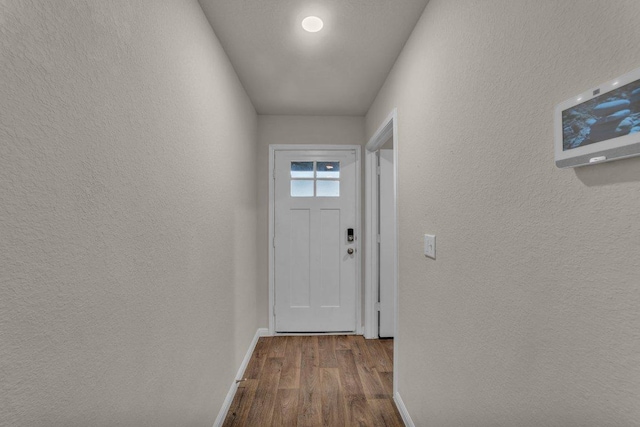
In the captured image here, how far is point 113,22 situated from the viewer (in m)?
0.87

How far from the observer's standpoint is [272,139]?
3.19m

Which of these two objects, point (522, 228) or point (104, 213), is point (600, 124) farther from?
point (104, 213)

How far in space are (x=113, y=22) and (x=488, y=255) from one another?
4.48 ft

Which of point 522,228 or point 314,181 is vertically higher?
point 314,181

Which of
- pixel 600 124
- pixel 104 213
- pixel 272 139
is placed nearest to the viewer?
pixel 600 124

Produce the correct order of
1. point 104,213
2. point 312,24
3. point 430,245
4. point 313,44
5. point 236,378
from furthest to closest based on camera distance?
point 236,378 < point 313,44 < point 312,24 < point 430,245 < point 104,213

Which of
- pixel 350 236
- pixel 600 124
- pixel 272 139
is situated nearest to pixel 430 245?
pixel 600 124

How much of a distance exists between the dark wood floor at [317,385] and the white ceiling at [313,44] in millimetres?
2323

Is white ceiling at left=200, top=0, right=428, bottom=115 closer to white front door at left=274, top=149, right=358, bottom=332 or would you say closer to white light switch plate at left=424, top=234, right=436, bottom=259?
white front door at left=274, top=149, right=358, bottom=332

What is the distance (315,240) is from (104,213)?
2445 mm

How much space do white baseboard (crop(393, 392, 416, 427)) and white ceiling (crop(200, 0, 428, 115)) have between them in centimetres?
226

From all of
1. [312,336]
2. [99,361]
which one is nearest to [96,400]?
[99,361]

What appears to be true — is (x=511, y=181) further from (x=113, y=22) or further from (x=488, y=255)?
(x=113, y=22)

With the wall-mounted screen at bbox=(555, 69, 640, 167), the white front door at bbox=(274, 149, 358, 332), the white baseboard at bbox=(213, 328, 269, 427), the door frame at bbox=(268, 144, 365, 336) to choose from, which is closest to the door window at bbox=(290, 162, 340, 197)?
the white front door at bbox=(274, 149, 358, 332)
